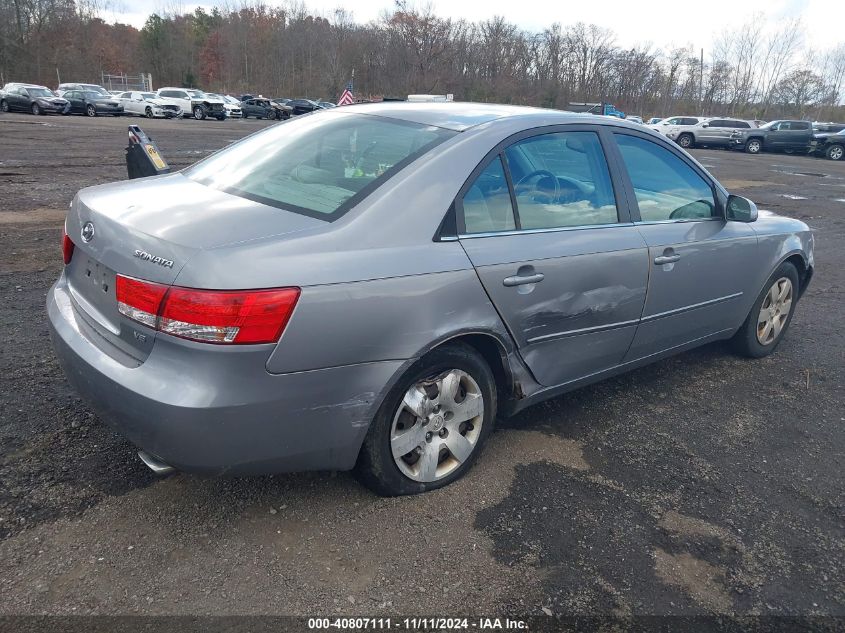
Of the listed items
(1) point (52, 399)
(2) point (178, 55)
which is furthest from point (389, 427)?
(2) point (178, 55)

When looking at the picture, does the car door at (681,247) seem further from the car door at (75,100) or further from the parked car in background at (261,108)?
the parked car in background at (261,108)

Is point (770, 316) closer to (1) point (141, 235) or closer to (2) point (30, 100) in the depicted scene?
(1) point (141, 235)

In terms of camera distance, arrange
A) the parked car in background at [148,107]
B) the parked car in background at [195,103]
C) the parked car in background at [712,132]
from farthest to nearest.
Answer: the parked car in background at [195,103], the parked car in background at [148,107], the parked car in background at [712,132]

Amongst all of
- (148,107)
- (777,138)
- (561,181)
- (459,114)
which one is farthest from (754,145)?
(459,114)

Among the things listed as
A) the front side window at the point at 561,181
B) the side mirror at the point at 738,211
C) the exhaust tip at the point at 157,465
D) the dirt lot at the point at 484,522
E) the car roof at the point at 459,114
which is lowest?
the dirt lot at the point at 484,522

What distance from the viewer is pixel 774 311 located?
4773mm

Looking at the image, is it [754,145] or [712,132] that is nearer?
[754,145]

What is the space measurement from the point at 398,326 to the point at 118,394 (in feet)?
3.38

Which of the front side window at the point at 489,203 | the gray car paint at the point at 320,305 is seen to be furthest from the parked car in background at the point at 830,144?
the front side window at the point at 489,203

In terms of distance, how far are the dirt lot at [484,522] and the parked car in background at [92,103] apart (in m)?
37.1

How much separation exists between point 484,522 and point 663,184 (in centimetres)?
228

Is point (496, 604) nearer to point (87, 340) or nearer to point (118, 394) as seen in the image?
point (118, 394)

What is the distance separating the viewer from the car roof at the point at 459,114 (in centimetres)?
314

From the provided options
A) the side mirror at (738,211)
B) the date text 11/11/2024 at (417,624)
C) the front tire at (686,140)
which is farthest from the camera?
the front tire at (686,140)
